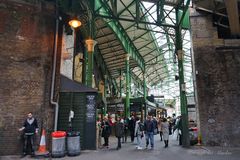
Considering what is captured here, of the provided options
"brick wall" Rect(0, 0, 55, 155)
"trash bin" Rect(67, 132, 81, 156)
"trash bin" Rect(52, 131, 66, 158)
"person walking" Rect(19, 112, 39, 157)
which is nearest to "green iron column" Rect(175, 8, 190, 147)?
"trash bin" Rect(67, 132, 81, 156)

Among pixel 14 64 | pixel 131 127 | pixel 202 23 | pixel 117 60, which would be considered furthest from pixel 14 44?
pixel 117 60

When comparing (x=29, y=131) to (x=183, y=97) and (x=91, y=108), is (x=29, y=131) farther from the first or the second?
(x=183, y=97)

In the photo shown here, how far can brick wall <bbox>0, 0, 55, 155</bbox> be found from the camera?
9078 millimetres

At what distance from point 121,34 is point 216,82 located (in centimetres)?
967

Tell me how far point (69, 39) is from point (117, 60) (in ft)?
43.0

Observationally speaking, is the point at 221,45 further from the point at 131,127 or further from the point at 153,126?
the point at 131,127

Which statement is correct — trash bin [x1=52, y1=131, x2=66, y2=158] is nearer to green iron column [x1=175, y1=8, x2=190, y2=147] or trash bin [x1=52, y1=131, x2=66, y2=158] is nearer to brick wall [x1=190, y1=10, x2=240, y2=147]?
green iron column [x1=175, y1=8, x2=190, y2=147]

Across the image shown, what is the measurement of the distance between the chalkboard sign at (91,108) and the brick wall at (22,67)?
5.04ft

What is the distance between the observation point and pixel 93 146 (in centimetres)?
1016

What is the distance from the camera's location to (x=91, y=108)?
10422 mm

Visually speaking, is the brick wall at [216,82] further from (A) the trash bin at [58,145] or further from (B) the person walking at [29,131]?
(B) the person walking at [29,131]

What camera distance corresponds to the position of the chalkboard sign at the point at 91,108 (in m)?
10.3

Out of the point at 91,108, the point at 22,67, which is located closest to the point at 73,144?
the point at 91,108

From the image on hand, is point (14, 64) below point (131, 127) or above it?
above
